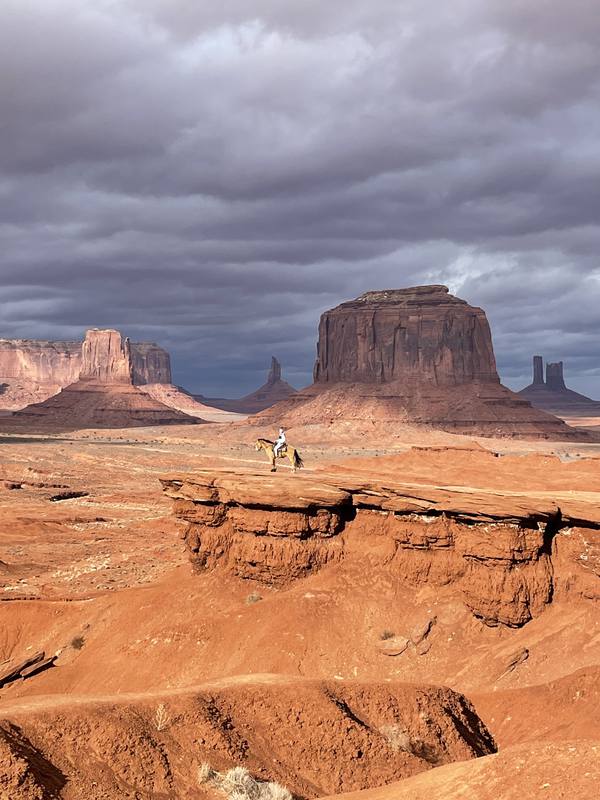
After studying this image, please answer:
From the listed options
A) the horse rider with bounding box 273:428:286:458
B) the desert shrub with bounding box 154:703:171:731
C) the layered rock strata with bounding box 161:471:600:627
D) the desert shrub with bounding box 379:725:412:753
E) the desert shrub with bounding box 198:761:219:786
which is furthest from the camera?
the horse rider with bounding box 273:428:286:458

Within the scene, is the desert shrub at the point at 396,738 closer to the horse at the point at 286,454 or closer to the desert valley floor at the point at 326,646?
the desert valley floor at the point at 326,646

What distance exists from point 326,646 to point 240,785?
801 cm

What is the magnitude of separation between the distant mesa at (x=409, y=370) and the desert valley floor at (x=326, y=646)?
10143 cm

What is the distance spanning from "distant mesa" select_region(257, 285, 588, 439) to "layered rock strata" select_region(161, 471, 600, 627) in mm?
104260

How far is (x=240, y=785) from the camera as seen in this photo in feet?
29.4

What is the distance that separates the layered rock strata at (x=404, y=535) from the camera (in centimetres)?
1612

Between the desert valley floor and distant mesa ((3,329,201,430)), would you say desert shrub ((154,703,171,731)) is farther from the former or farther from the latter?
distant mesa ((3,329,201,430))

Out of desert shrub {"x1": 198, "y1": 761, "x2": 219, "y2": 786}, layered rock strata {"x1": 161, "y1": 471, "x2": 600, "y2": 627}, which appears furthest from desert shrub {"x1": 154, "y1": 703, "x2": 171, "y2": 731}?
layered rock strata {"x1": 161, "y1": 471, "x2": 600, "y2": 627}

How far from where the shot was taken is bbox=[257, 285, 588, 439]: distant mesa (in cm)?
12925

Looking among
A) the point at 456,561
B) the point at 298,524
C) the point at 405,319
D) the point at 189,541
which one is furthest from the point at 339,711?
the point at 405,319

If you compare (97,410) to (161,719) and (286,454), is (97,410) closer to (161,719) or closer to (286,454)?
(286,454)

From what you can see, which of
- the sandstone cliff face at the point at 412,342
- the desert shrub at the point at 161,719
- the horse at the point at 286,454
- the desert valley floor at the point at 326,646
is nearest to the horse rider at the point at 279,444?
the horse at the point at 286,454

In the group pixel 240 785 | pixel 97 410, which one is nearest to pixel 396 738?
pixel 240 785

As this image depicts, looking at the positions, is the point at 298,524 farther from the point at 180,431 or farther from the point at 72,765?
the point at 180,431
